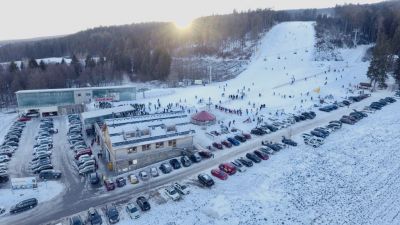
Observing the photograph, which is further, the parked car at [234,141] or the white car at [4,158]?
the parked car at [234,141]

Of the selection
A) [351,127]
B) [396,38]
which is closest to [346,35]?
[396,38]

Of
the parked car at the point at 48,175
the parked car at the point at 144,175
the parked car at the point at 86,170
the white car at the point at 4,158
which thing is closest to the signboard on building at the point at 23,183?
the parked car at the point at 48,175

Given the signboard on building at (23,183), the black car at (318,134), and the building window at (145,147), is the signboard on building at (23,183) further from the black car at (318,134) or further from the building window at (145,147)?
the black car at (318,134)

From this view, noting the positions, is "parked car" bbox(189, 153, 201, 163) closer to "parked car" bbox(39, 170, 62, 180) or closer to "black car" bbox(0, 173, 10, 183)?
"parked car" bbox(39, 170, 62, 180)

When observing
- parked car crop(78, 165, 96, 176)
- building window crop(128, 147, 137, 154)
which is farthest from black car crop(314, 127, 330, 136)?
parked car crop(78, 165, 96, 176)

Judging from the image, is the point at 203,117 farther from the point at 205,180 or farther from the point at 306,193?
the point at 306,193

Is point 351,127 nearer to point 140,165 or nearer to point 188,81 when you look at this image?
point 140,165
